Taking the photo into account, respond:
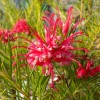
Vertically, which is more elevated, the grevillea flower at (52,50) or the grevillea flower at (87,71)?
the grevillea flower at (52,50)

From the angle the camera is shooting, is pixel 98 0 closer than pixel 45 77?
No

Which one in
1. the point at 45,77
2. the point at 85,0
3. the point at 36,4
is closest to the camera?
the point at 45,77

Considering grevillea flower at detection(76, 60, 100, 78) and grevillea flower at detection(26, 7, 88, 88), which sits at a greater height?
grevillea flower at detection(26, 7, 88, 88)

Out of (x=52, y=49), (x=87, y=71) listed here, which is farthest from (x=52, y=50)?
(x=87, y=71)

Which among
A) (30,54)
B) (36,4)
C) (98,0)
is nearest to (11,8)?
(36,4)

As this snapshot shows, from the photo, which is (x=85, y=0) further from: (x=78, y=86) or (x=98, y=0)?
(x=78, y=86)

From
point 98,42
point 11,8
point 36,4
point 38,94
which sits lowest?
point 38,94

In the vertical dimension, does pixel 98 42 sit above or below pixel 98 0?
below

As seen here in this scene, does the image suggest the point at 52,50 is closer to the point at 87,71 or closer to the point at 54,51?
the point at 54,51

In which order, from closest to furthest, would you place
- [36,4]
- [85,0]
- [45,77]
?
[45,77], [36,4], [85,0]

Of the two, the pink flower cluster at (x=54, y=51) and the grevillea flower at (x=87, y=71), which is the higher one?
the pink flower cluster at (x=54, y=51)

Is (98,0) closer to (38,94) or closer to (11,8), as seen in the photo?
(11,8)
